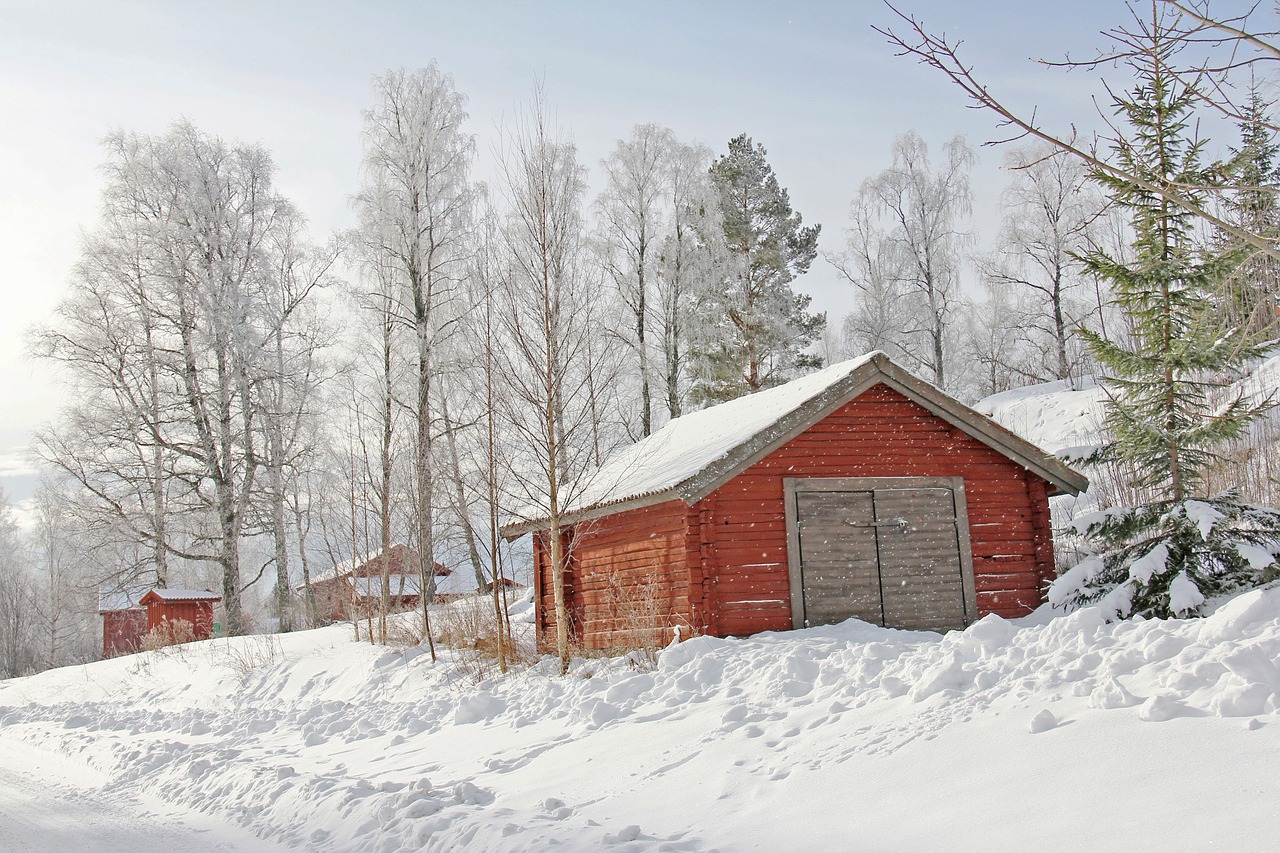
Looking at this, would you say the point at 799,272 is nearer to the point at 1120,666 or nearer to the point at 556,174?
the point at 556,174

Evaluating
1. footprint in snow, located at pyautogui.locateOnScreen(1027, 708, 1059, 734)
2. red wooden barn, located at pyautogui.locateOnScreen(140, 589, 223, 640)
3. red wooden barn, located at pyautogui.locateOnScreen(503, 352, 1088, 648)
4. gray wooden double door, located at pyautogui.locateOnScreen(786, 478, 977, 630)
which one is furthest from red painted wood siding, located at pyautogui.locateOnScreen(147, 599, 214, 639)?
footprint in snow, located at pyautogui.locateOnScreen(1027, 708, 1059, 734)

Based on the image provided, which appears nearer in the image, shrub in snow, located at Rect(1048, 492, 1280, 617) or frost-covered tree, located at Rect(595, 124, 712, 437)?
shrub in snow, located at Rect(1048, 492, 1280, 617)

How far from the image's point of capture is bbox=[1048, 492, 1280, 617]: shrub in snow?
9.93 meters

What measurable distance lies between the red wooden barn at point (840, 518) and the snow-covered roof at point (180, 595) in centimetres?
2065

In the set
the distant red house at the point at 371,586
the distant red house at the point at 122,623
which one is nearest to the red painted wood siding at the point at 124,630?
the distant red house at the point at 122,623

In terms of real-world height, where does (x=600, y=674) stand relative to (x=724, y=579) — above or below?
below

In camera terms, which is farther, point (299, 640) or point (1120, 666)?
point (299, 640)

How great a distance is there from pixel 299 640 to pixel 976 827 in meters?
18.1

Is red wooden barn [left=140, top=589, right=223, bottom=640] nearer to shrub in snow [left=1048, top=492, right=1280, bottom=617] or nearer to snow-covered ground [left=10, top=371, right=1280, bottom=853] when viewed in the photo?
snow-covered ground [left=10, top=371, right=1280, bottom=853]

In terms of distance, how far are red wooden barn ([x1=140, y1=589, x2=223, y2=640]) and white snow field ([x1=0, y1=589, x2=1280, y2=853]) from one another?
1803 cm

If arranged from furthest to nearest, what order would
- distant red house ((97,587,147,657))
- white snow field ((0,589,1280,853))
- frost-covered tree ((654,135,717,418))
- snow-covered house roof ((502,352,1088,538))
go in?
1. distant red house ((97,587,147,657))
2. frost-covered tree ((654,135,717,418))
3. snow-covered house roof ((502,352,1088,538))
4. white snow field ((0,589,1280,853))

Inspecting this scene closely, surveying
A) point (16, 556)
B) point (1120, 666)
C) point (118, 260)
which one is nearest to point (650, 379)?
point (118, 260)

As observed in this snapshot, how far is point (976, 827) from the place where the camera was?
4473 mm

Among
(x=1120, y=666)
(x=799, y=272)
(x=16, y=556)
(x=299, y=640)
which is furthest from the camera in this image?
(x=16, y=556)
